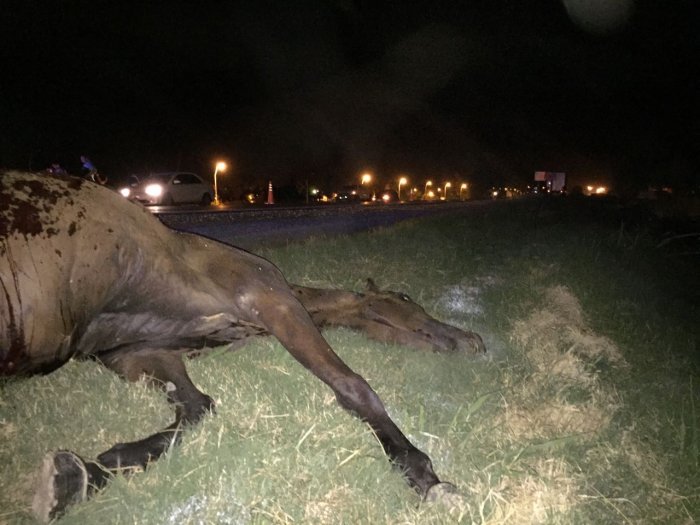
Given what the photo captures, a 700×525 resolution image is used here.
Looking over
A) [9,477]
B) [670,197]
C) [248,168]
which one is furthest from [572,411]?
[248,168]

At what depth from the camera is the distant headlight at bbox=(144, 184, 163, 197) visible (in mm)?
21609

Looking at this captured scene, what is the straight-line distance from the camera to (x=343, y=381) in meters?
3.25

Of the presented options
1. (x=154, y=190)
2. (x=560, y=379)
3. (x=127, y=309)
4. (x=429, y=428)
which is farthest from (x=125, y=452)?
(x=154, y=190)

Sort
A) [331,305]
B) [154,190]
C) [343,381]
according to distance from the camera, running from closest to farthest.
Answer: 1. [343,381]
2. [331,305]
3. [154,190]

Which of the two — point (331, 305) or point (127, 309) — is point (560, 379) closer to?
point (331, 305)

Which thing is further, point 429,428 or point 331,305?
point 331,305

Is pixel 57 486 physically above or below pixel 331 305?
below

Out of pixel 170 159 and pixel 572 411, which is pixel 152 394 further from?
pixel 170 159

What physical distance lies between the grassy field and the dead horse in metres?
0.13

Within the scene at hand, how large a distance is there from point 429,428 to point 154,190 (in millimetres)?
20430

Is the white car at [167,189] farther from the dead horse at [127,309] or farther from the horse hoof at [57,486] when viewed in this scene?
the horse hoof at [57,486]

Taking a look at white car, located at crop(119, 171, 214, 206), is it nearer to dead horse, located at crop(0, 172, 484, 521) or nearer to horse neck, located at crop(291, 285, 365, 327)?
horse neck, located at crop(291, 285, 365, 327)

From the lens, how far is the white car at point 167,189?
21.5m

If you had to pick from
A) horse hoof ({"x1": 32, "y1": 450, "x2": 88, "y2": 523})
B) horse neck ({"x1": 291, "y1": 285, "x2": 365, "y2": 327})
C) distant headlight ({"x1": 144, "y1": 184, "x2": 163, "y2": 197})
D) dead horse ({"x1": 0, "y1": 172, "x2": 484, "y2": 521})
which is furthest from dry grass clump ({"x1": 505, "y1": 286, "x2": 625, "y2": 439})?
distant headlight ({"x1": 144, "y1": 184, "x2": 163, "y2": 197})
